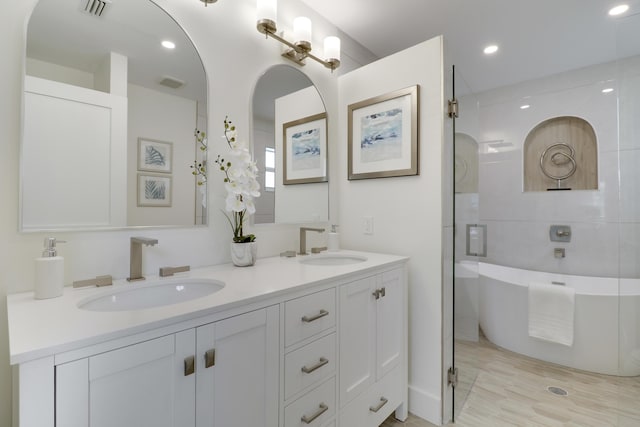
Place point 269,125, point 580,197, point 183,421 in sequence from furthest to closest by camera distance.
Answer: point 580,197, point 269,125, point 183,421

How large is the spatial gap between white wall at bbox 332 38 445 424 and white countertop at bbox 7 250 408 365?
658mm

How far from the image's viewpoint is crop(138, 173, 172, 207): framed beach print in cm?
123

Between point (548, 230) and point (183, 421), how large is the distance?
3639 millimetres

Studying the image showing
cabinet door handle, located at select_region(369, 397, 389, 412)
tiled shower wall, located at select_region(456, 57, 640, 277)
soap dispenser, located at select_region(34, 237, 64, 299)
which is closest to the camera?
soap dispenser, located at select_region(34, 237, 64, 299)

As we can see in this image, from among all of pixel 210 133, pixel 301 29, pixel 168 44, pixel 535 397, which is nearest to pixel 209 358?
pixel 210 133

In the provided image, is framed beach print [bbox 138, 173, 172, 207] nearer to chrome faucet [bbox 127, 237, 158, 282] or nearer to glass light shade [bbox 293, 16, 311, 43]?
chrome faucet [bbox 127, 237, 158, 282]

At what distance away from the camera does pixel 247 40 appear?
1608 mm

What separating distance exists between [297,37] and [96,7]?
95 cm

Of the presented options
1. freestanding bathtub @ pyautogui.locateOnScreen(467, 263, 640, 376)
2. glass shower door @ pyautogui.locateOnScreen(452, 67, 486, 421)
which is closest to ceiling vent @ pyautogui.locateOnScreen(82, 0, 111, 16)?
glass shower door @ pyautogui.locateOnScreen(452, 67, 486, 421)

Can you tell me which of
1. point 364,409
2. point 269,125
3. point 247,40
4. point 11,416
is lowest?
point 364,409

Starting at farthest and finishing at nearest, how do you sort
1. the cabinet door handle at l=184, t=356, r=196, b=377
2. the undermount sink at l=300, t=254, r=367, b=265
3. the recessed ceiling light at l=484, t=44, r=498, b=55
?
the recessed ceiling light at l=484, t=44, r=498, b=55 < the undermount sink at l=300, t=254, r=367, b=265 < the cabinet door handle at l=184, t=356, r=196, b=377

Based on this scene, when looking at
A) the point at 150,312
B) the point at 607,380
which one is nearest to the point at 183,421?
the point at 150,312

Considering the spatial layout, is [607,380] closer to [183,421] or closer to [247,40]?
[183,421]

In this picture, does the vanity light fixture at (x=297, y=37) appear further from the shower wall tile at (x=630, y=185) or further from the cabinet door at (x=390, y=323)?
the shower wall tile at (x=630, y=185)
